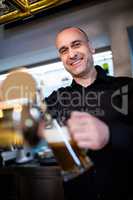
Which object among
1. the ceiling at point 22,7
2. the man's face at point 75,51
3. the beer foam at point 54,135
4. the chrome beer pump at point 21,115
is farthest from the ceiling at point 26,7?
the beer foam at point 54,135

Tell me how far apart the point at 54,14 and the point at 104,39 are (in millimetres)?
273

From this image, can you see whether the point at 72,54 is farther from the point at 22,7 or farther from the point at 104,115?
the point at 22,7

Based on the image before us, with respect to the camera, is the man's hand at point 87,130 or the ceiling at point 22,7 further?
the ceiling at point 22,7

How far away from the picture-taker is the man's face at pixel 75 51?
0.52 meters

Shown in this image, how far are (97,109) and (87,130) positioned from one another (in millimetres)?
267

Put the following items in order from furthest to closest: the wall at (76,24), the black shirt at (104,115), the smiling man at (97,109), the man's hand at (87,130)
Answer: the wall at (76,24), the black shirt at (104,115), the smiling man at (97,109), the man's hand at (87,130)

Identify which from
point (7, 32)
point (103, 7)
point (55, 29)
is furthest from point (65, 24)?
point (7, 32)

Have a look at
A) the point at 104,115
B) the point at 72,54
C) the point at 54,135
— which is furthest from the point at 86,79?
the point at 54,135

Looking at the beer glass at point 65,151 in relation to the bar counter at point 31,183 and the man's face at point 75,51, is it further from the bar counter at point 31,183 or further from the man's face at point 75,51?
the bar counter at point 31,183

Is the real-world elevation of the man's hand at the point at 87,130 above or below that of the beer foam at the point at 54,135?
above

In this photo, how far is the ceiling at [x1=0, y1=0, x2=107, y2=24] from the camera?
3.19 feet

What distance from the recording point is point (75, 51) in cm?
52

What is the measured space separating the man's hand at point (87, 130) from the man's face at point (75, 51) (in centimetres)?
34

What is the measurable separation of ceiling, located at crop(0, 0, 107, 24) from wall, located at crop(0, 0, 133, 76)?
0.03 meters
